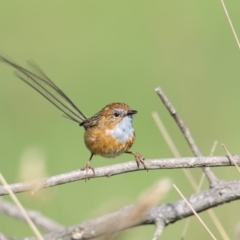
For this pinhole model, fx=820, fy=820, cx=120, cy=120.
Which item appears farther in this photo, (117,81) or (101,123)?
(117,81)

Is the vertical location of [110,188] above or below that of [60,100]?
below

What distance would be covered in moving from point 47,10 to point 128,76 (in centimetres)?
301

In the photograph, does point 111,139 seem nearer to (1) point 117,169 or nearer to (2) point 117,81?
(1) point 117,169

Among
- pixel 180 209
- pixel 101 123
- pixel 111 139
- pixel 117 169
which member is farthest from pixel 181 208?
pixel 101 123

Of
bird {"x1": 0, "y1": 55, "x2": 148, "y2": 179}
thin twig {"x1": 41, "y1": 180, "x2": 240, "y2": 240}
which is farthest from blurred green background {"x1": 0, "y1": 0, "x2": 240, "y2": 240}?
thin twig {"x1": 41, "y1": 180, "x2": 240, "y2": 240}

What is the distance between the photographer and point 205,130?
827 centimetres

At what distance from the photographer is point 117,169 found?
9.27 ft

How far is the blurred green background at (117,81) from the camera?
7.77 metres

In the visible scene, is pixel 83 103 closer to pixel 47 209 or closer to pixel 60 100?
pixel 47 209

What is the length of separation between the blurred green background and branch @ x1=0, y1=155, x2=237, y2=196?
2847 mm

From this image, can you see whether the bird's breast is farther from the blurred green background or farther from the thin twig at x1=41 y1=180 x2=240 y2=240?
the blurred green background

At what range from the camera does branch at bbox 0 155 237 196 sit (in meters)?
2.72

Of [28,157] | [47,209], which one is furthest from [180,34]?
[28,157]

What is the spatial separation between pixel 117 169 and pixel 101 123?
1.11m
